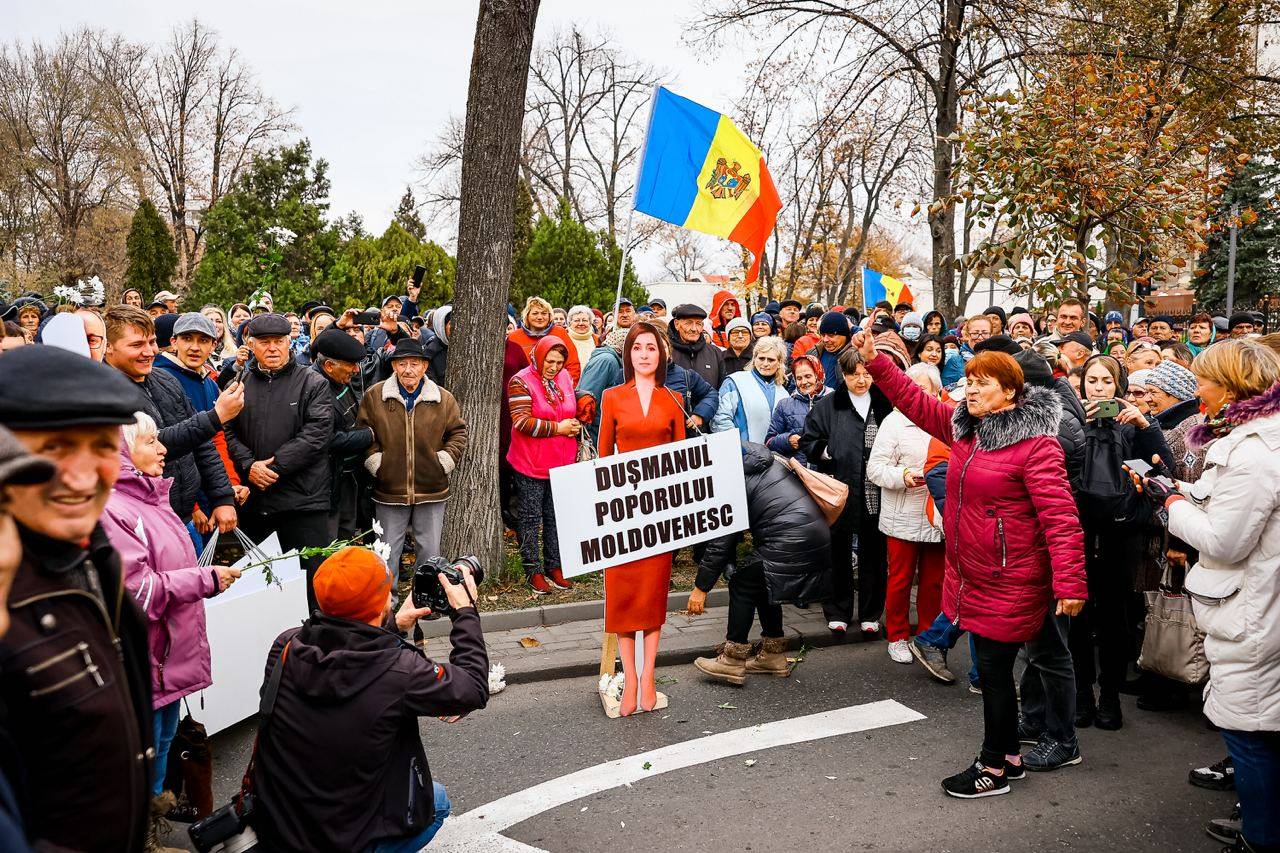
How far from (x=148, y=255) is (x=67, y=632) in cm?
3511

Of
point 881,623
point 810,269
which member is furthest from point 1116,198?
point 810,269

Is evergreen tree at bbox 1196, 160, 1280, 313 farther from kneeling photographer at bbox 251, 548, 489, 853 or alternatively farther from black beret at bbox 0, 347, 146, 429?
black beret at bbox 0, 347, 146, 429

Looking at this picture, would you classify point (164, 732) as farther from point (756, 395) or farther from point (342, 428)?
point (756, 395)

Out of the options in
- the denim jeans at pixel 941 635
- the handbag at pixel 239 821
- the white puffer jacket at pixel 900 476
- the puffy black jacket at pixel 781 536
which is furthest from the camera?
the white puffer jacket at pixel 900 476

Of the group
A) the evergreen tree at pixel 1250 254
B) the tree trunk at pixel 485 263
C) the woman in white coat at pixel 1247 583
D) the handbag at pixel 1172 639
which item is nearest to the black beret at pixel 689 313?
the tree trunk at pixel 485 263

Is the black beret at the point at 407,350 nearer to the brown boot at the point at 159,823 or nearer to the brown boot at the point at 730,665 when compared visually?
the brown boot at the point at 730,665

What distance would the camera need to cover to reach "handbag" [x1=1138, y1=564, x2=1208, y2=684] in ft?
15.5

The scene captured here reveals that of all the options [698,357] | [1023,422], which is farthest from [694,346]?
[1023,422]

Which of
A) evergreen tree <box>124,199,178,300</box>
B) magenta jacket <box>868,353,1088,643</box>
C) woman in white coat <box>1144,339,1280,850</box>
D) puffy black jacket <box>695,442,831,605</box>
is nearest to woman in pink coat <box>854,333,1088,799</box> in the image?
magenta jacket <box>868,353,1088,643</box>

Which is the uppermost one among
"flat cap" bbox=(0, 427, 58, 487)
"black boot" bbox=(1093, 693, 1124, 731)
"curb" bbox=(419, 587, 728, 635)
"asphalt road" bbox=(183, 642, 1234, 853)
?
"flat cap" bbox=(0, 427, 58, 487)

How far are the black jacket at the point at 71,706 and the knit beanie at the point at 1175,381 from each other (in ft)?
17.8

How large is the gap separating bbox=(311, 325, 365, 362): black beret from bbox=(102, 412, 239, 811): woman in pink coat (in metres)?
2.80

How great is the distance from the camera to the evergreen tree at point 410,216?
49344 mm

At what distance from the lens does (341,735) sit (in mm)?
2773
